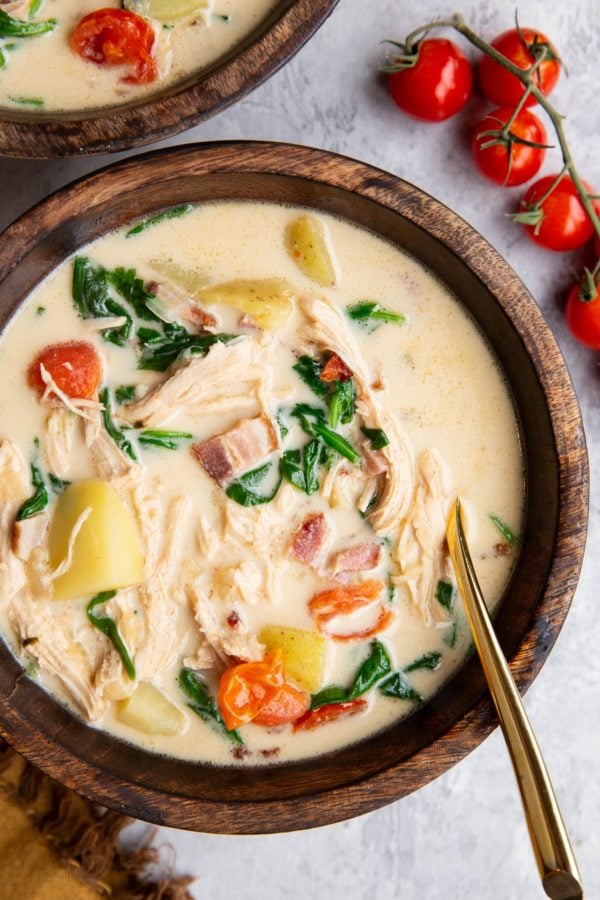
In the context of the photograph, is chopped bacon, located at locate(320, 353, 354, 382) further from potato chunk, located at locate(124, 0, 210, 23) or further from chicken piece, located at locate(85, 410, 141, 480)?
potato chunk, located at locate(124, 0, 210, 23)

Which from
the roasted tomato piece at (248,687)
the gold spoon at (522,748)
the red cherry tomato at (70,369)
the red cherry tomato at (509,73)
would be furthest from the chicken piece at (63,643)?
the red cherry tomato at (509,73)

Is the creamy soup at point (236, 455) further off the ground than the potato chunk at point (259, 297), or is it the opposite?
the potato chunk at point (259, 297)

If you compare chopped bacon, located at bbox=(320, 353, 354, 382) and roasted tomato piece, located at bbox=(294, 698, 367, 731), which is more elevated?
chopped bacon, located at bbox=(320, 353, 354, 382)

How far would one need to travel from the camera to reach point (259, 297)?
8.50 feet

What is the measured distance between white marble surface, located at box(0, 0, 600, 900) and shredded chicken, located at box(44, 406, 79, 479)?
29.8 inches

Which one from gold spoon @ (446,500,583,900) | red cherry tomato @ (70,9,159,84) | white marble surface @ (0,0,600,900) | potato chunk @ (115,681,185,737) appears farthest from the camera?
white marble surface @ (0,0,600,900)

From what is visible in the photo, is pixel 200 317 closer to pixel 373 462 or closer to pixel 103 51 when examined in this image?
pixel 373 462

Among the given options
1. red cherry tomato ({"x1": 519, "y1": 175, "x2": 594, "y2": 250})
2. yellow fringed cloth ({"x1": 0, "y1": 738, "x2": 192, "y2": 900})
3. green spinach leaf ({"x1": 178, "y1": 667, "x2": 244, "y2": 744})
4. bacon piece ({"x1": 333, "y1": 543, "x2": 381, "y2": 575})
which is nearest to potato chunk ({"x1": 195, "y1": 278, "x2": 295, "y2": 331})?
bacon piece ({"x1": 333, "y1": 543, "x2": 381, "y2": 575})

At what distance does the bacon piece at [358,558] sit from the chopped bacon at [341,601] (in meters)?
0.05

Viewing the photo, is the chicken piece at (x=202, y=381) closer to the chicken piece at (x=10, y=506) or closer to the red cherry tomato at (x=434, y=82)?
the chicken piece at (x=10, y=506)

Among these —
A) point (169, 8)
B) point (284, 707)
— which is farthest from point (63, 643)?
point (169, 8)

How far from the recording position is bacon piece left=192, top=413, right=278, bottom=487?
2.58 metres

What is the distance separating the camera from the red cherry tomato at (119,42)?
250 centimetres

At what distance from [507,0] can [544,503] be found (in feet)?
5.27
